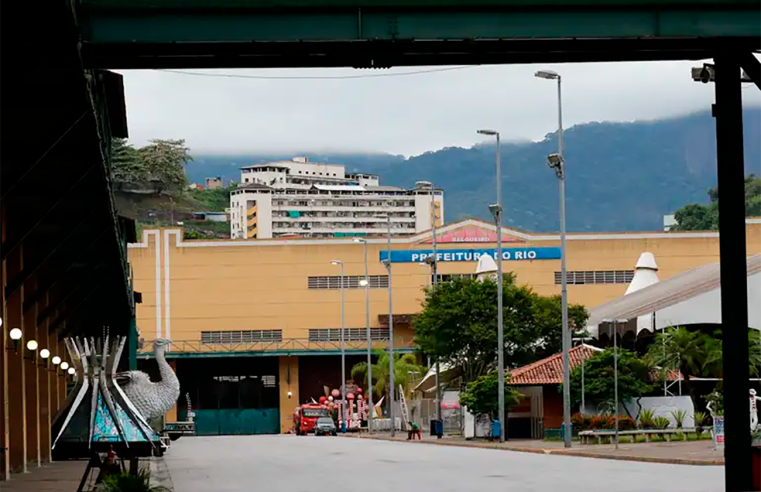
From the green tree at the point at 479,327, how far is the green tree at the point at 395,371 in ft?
63.4

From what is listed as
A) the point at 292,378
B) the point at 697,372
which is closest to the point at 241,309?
the point at 292,378

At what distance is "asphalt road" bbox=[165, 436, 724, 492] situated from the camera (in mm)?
29297

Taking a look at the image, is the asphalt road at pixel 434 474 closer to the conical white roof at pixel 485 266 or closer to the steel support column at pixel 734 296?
the steel support column at pixel 734 296

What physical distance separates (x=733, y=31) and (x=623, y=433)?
36348 mm

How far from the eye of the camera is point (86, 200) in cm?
3070

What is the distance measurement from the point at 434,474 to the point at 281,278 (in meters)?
84.1

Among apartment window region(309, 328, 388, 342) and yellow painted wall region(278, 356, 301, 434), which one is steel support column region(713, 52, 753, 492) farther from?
yellow painted wall region(278, 356, 301, 434)

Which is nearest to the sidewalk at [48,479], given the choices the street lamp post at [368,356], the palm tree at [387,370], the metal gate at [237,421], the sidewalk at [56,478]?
the sidewalk at [56,478]

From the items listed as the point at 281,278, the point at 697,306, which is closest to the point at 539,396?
the point at 697,306

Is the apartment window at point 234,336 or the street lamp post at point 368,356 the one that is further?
the apartment window at point 234,336

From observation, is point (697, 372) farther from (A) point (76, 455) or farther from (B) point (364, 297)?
(B) point (364, 297)

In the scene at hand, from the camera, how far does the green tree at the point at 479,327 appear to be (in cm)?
8544

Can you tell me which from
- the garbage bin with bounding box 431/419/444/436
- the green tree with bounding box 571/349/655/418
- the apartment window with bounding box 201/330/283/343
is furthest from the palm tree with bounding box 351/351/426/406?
the green tree with bounding box 571/349/655/418

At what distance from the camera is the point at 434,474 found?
35.0 meters
